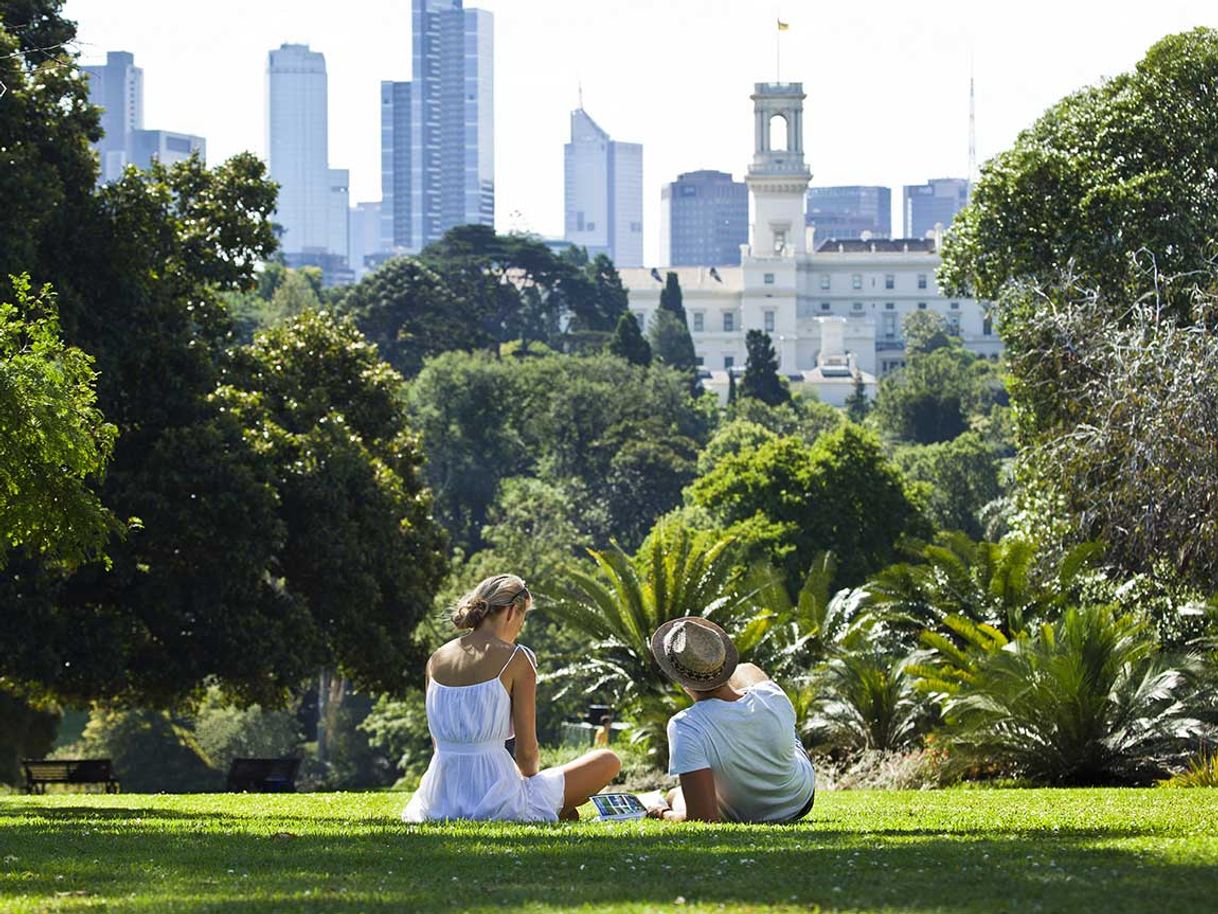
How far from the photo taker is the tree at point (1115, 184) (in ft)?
89.3

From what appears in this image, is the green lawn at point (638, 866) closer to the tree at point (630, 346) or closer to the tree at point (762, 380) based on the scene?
the tree at point (630, 346)

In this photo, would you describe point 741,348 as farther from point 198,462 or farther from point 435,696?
point 435,696

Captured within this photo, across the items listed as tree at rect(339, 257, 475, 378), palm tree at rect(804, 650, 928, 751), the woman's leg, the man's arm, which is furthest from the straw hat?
tree at rect(339, 257, 475, 378)

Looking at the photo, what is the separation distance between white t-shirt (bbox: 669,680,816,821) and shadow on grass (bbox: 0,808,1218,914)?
362 mm

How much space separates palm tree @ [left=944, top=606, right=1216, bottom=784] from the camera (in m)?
15.0

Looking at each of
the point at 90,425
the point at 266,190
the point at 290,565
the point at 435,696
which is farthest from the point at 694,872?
the point at 266,190

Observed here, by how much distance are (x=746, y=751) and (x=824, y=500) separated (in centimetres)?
4281

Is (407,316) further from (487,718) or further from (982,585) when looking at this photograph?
(487,718)

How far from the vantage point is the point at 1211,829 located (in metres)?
8.64

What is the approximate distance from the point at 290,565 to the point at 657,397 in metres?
66.6

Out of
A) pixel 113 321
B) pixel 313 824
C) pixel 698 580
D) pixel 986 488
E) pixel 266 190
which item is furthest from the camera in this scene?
pixel 986 488

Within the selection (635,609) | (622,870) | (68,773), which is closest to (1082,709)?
(635,609)

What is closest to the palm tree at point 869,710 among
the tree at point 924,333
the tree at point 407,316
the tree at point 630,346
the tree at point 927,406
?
the tree at point 407,316

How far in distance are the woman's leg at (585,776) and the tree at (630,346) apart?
9491 centimetres
